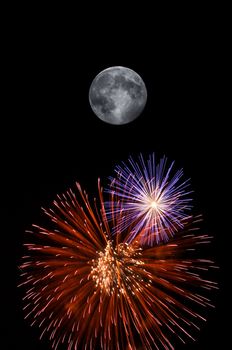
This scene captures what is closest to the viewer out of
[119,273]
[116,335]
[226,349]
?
[116,335]

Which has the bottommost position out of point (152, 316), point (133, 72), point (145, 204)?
point (152, 316)

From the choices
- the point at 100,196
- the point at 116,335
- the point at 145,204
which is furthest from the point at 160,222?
the point at 116,335

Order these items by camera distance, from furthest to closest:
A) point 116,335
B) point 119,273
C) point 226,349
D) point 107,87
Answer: point 226,349
point 107,87
point 119,273
point 116,335

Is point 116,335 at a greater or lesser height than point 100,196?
lesser

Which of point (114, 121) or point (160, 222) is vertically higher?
point (114, 121)

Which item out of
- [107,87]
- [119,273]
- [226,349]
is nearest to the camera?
[119,273]

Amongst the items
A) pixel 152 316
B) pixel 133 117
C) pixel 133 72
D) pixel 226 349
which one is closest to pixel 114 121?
pixel 133 117

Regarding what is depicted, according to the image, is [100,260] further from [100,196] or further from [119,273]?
[100,196]

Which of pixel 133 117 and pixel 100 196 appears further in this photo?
pixel 133 117

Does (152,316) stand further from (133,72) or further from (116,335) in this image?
(133,72)
